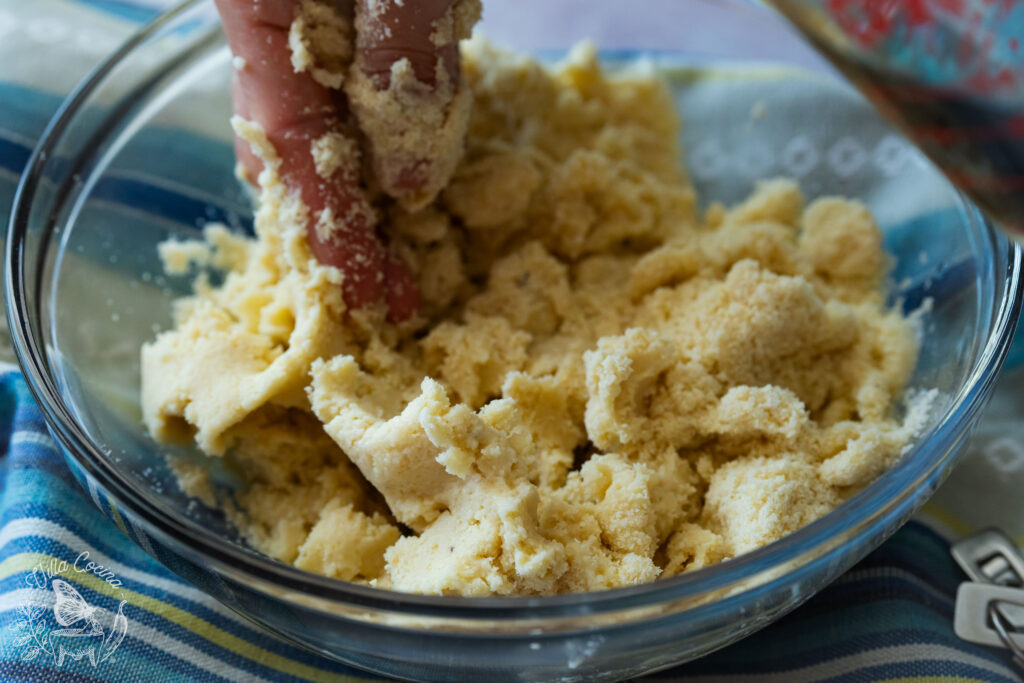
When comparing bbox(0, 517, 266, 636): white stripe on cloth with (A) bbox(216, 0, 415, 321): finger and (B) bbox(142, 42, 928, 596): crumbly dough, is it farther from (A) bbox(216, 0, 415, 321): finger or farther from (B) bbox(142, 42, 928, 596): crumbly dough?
(A) bbox(216, 0, 415, 321): finger

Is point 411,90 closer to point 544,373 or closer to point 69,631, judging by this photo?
point 544,373

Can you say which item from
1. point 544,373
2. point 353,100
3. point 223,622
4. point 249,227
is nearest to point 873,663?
point 544,373

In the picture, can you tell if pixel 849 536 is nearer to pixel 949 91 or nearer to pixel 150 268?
pixel 949 91

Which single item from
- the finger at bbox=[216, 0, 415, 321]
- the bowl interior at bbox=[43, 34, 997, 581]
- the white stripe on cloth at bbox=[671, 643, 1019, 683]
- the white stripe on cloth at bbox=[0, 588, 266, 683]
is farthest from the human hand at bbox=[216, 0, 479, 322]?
the white stripe on cloth at bbox=[671, 643, 1019, 683]

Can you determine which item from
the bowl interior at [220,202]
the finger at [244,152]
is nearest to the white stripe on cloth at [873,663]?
the bowl interior at [220,202]

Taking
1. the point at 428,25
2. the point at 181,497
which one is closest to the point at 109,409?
the point at 181,497

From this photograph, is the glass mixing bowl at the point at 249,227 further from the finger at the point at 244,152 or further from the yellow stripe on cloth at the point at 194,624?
the finger at the point at 244,152
